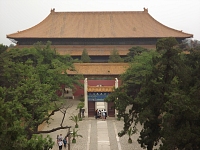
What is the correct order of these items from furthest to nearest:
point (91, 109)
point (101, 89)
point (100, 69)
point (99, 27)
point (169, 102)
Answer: point (99, 27) → point (100, 69) → point (91, 109) → point (101, 89) → point (169, 102)

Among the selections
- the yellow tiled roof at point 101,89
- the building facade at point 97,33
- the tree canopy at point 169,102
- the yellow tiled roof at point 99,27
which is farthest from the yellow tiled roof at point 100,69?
the tree canopy at point 169,102

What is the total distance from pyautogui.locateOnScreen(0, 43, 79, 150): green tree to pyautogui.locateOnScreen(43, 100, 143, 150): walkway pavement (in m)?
2.23

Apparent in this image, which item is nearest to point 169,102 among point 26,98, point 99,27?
point 26,98

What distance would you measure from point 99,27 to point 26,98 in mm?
26723

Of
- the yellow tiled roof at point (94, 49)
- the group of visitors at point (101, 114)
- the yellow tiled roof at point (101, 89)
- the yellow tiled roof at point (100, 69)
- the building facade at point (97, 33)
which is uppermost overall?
the building facade at point (97, 33)

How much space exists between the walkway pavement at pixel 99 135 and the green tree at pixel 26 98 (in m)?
2.23

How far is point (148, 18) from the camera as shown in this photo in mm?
39750

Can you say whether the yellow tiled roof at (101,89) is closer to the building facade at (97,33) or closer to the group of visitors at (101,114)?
the group of visitors at (101,114)

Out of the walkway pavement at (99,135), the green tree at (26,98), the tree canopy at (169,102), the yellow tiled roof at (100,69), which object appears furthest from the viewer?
the yellow tiled roof at (100,69)

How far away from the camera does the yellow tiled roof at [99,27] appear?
36.3m

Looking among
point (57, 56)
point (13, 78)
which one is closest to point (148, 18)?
point (57, 56)

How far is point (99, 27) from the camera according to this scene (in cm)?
3825

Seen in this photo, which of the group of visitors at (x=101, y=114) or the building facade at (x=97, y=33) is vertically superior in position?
the building facade at (x=97, y=33)

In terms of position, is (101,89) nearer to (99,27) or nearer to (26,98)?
(26,98)
